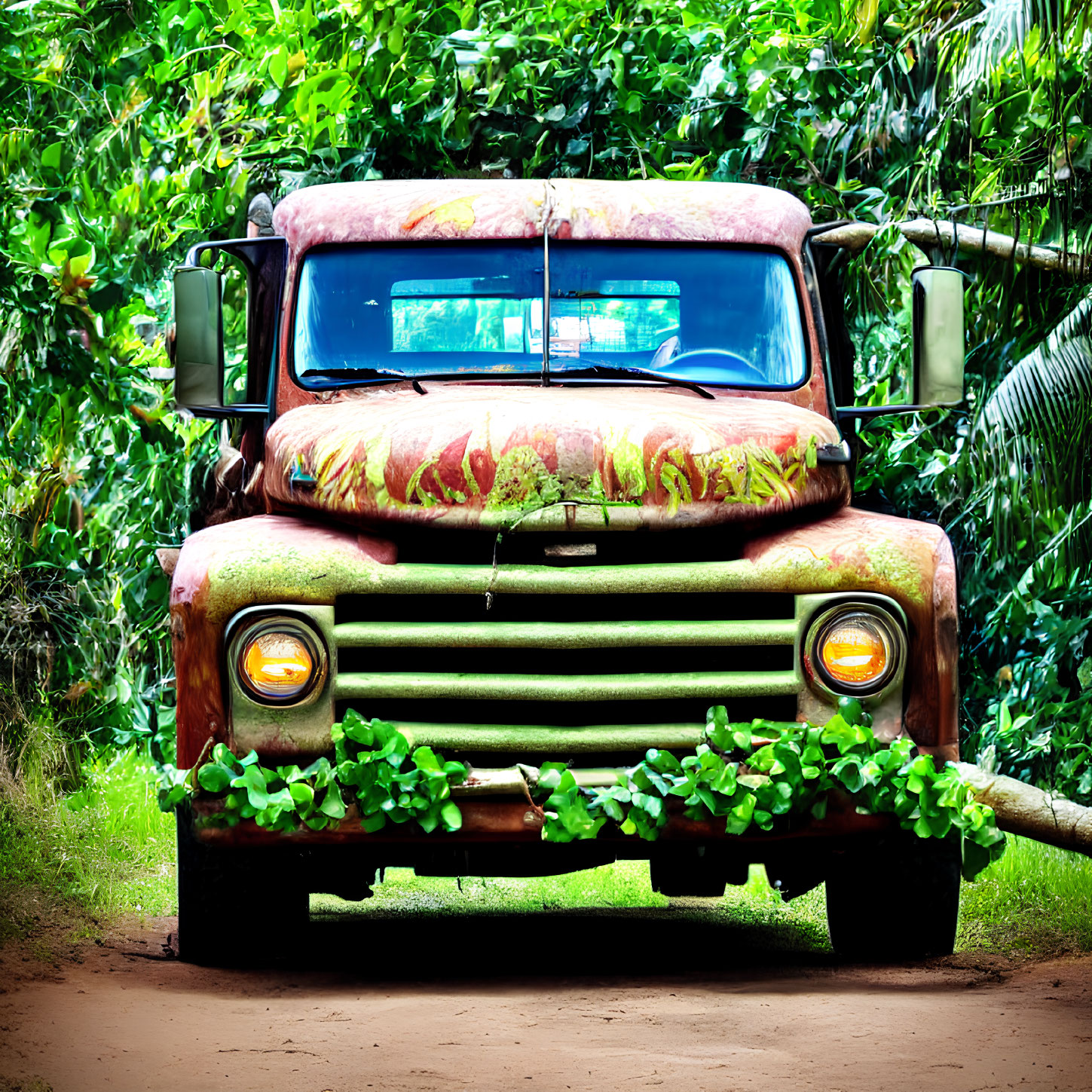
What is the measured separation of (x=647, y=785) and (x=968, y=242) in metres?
5.02

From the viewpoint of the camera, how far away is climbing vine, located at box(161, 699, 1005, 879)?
485 centimetres

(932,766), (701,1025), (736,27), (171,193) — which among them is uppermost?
(736,27)

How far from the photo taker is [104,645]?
1011 centimetres

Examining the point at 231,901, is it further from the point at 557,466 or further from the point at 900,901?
the point at 900,901

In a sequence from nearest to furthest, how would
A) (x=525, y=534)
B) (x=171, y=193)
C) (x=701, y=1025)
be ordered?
(x=701, y=1025), (x=525, y=534), (x=171, y=193)

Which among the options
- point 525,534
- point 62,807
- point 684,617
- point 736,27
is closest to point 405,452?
point 525,534

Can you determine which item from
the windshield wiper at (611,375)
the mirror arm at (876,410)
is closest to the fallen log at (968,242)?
the mirror arm at (876,410)

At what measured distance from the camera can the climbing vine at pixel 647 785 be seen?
191 inches

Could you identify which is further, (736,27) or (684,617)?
(736,27)

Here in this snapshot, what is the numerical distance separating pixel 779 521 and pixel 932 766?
2.80 feet

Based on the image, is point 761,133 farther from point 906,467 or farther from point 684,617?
point 684,617

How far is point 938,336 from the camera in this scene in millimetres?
6125

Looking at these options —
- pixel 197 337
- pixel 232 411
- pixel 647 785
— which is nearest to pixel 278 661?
pixel 647 785

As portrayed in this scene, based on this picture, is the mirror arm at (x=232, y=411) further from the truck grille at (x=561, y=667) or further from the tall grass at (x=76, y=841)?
the tall grass at (x=76, y=841)
